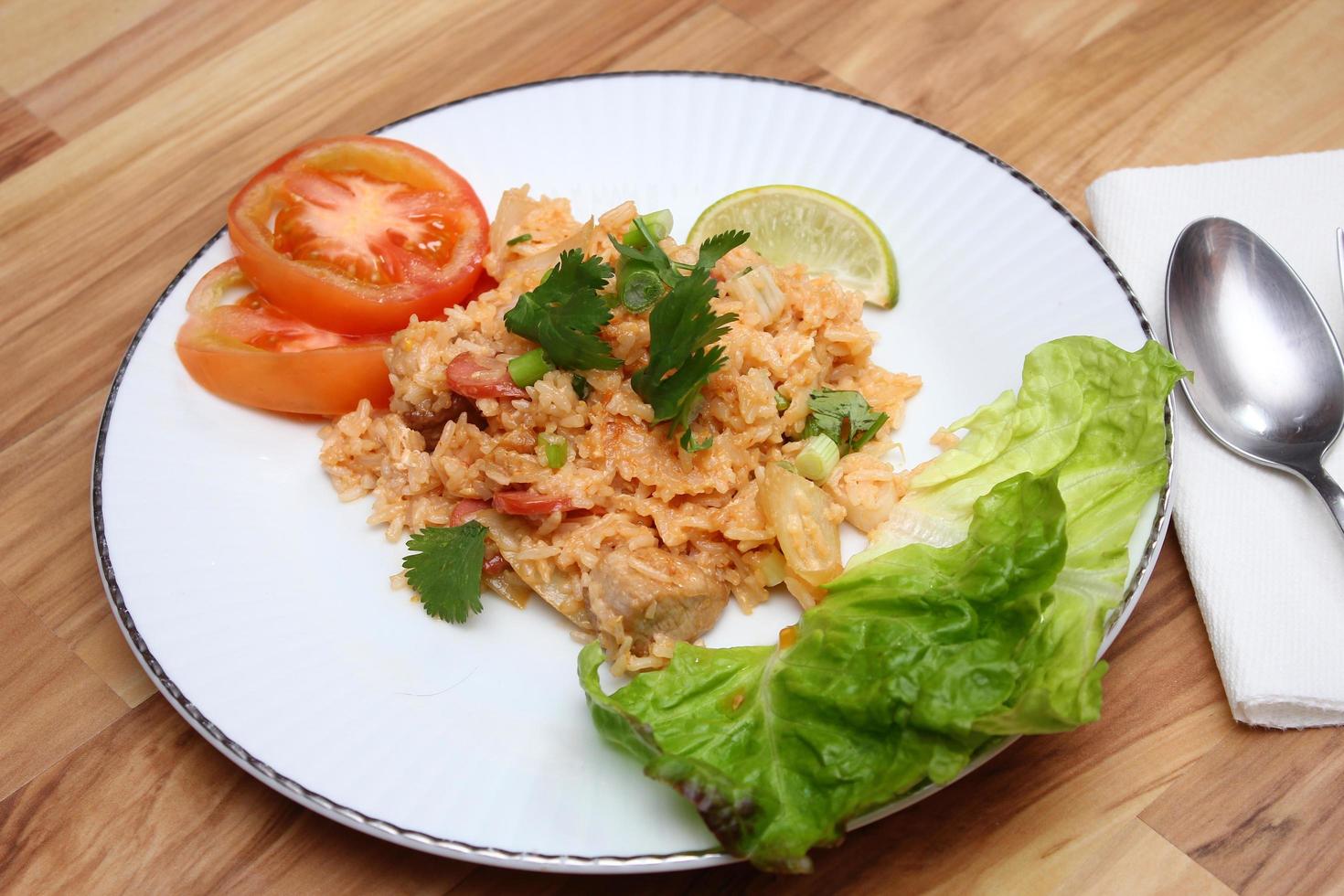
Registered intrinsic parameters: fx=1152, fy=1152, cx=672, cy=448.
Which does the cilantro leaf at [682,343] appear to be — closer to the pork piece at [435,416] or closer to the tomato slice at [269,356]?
the pork piece at [435,416]

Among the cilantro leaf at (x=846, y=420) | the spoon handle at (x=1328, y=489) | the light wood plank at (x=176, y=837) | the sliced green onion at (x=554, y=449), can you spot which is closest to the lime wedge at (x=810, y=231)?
the cilantro leaf at (x=846, y=420)

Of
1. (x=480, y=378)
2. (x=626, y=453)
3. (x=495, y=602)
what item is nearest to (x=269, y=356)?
(x=480, y=378)

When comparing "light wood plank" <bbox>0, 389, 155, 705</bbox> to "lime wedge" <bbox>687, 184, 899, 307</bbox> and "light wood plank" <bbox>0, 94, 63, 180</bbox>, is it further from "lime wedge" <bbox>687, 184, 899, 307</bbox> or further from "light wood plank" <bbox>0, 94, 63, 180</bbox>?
"lime wedge" <bbox>687, 184, 899, 307</bbox>

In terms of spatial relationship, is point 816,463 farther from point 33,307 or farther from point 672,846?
point 33,307

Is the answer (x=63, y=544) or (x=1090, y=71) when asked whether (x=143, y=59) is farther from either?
(x=1090, y=71)

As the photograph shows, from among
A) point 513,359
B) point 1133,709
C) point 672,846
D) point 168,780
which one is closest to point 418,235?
point 513,359

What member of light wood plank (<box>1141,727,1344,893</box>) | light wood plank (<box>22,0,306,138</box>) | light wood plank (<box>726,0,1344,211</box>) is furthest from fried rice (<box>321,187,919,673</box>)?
light wood plank (<box>22,0,306,138</box>)
